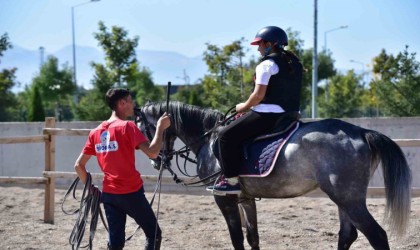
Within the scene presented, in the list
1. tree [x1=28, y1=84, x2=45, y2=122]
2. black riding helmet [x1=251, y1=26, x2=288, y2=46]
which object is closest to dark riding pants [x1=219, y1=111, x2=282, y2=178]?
black riding helmet [x1=251, y1=26, x2=288, y2=46]

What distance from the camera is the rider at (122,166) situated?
5.50m

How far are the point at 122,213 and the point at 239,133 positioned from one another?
1432 mm

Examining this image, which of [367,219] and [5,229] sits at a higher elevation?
[367,219]

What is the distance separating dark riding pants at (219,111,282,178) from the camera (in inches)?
249

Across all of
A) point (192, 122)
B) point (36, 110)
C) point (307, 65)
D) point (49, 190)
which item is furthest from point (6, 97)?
point (192, 122)

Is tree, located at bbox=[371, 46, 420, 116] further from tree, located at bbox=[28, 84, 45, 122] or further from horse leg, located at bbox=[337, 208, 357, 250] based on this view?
tree, located at bbox=[28, 84, 45, 122]

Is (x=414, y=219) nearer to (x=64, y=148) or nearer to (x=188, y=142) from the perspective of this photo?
(x=188, y=142)

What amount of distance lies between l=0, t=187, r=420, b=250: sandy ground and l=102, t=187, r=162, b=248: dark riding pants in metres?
2.71

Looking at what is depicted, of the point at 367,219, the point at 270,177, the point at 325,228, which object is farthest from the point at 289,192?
the point at 325,228

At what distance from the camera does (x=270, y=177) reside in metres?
6.21

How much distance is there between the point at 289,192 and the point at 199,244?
2.47 meters

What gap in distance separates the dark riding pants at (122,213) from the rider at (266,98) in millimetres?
1123

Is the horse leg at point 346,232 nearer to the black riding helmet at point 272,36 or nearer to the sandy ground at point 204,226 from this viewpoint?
the sandy ground at point 204,226

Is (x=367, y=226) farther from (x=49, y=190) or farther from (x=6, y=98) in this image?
(x=6, y=98)
